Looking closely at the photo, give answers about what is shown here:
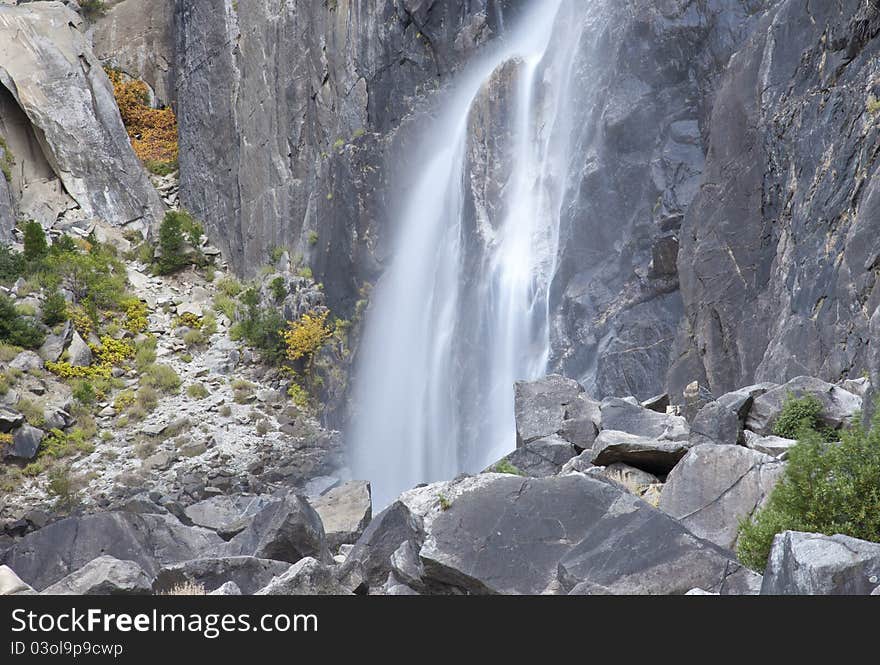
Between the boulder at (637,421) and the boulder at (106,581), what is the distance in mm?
8163

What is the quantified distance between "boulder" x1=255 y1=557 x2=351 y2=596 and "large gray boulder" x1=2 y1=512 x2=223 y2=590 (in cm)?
493

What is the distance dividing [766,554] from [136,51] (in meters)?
49.9

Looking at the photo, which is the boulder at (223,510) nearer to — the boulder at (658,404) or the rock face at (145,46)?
the boulder at (658,404)

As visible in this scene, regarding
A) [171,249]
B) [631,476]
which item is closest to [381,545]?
[631,476]

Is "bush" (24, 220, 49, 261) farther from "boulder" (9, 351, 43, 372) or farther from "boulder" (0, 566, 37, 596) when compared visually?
"boulder" (0, 566, 37, 596)

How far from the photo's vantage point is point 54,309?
36.9 metres

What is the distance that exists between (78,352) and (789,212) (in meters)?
27.8

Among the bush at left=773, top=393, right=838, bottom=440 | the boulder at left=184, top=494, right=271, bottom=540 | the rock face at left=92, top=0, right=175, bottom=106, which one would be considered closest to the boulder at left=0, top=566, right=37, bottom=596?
the bush at left=773, top=393, right=838, bottom=440

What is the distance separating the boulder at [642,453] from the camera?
44.7 feet

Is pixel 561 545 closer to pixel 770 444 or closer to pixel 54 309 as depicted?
pixel 770 444

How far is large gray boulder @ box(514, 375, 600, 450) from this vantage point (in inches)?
690

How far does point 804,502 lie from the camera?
903 cm

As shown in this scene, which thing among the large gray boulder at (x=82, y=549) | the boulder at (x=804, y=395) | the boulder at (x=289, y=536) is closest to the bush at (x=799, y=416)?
the boulder at (x=804, y=395)
